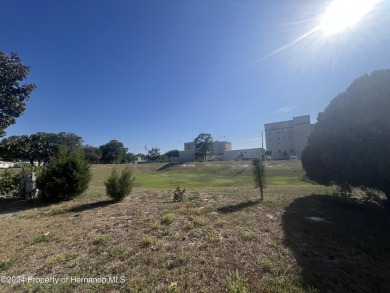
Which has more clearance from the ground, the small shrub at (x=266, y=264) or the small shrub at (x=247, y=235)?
the small shrub at (x=247, y=235)

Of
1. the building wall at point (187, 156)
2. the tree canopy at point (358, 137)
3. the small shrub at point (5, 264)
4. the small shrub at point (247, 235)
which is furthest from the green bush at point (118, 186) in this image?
the building wall at point (187, 156)

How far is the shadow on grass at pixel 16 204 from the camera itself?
10.1 metres

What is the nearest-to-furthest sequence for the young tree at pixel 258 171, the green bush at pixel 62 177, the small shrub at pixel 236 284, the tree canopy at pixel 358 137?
1. the small shrub at pixel 236 284
2. the tree canopy at pixel 358 137
3. the young tree at pixel 258 171
4. the green bush at pixel 62 177

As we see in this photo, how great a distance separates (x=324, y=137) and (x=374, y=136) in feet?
7.16

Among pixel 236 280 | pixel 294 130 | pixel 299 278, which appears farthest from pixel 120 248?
pixel 294 130

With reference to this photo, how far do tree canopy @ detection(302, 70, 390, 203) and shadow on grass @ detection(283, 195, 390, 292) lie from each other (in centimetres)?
152

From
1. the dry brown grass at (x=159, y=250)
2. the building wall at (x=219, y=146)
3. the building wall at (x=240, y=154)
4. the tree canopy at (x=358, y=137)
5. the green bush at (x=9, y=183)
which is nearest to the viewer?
the dry brown grass at (x=159, y=250)

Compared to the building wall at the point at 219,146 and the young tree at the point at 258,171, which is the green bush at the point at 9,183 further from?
the building wall at the point at 219,146

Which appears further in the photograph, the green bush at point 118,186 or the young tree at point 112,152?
the young tree at point 112,152

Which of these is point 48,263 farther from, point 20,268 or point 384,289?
point 384,289

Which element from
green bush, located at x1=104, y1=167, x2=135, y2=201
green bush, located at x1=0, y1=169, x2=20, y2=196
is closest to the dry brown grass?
green bush, located at x1=104, y1=167, x2=135, y2=201

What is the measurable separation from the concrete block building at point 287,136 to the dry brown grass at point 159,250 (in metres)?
80.0

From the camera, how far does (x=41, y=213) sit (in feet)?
30.0

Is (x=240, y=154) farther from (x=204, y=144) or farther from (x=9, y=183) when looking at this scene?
(x=9, y=183)
